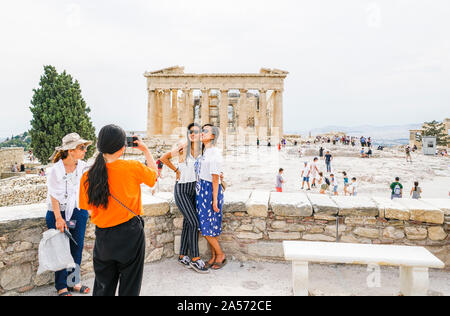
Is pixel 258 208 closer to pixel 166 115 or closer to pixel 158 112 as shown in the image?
pixel 166 115

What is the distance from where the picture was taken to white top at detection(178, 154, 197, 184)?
3525mm

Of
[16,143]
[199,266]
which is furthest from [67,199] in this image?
[16,143]

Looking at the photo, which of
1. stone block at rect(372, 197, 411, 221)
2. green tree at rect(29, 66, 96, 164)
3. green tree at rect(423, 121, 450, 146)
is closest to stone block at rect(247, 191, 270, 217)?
stone block at rect(372, 197, 411, 221)

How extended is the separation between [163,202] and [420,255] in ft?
9.66

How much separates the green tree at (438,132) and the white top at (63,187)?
52.1 metres

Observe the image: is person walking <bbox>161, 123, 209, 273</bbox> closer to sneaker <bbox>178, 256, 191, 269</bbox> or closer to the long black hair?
sneaker <bbox>178, 256, 191, 269</bbox>

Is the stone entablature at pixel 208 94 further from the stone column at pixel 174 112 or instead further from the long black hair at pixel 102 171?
the long black hair at pixel 102 171

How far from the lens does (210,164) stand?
134 inches

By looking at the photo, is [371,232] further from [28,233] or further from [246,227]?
[28,233]

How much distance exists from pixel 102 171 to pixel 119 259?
67 centimetres

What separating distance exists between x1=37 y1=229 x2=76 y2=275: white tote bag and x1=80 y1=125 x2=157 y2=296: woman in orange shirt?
2.81 feet

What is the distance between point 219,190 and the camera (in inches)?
140

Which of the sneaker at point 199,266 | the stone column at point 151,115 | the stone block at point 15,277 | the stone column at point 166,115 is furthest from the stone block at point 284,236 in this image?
the stone column at point 151,115
